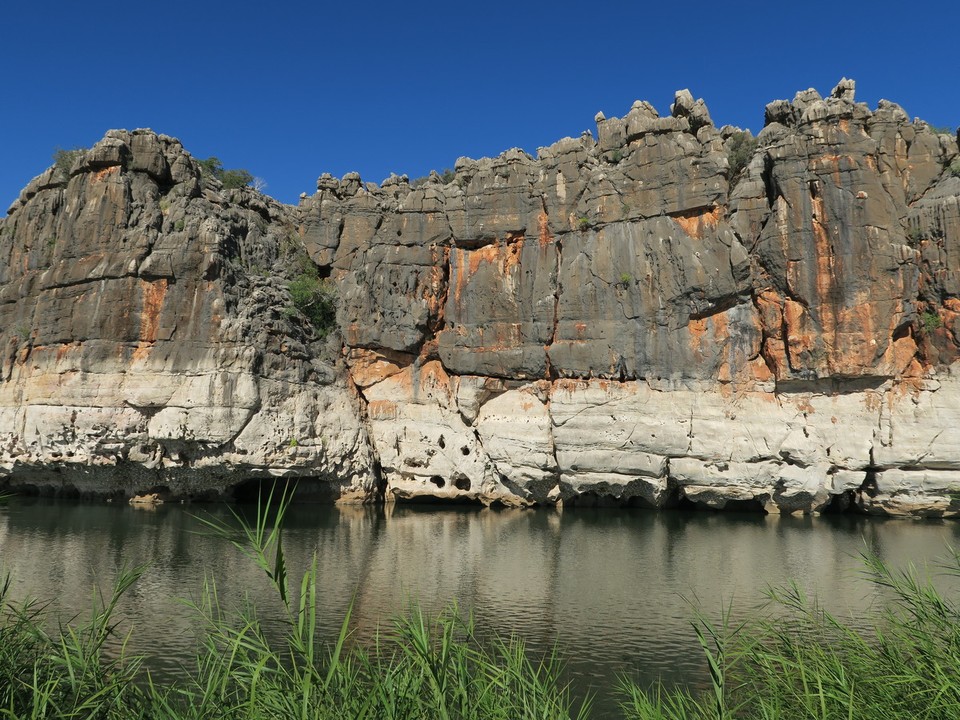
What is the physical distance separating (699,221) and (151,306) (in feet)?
80.5

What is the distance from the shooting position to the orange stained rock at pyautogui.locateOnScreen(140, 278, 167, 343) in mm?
30875

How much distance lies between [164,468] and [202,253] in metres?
9.72

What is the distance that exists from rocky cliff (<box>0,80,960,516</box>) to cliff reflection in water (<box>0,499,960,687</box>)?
235cm

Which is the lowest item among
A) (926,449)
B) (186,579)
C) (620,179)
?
(186,579)

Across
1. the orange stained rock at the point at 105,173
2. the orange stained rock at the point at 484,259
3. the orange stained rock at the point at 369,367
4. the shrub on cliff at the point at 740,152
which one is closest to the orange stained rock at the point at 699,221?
the shrub on cliff at the point at 740,152

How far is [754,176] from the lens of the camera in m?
30.8

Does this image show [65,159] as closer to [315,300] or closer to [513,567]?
[315,300]

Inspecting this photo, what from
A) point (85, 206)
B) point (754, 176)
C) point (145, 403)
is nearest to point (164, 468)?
point (145, 403)

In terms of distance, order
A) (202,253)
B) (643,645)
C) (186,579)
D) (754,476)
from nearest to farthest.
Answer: (643,645)
(186,579)
(754,476)
(202,253)

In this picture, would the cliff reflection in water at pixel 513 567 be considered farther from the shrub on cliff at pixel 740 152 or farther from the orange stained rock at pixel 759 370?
the shrub on cliff at pixel 740 152

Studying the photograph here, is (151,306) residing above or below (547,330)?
above

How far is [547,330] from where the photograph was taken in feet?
107

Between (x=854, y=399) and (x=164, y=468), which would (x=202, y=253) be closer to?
(x=164, y=468)

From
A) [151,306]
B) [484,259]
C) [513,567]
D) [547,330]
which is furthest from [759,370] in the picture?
[151,306]
